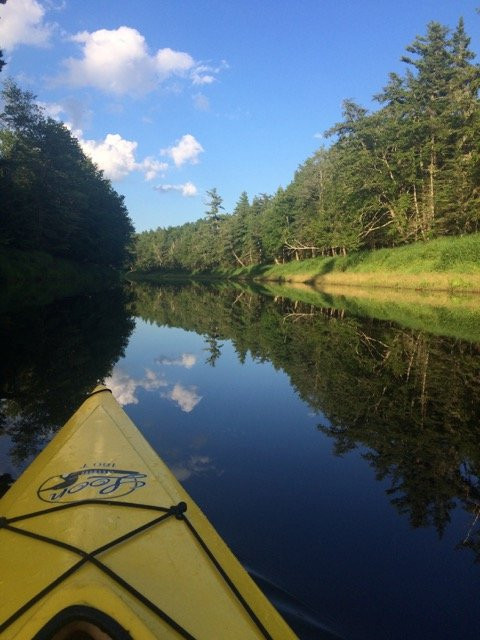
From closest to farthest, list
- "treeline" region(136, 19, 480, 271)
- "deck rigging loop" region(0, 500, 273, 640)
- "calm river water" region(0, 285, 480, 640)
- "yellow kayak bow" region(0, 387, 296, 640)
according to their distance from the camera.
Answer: "yellow kayak bow" region(0, 387, 296, 640), "deck rigging loop" region(0, 500, 273, 640), "calm river water" region(0, 285, 480, 640), "treeline" region(136, 19, 480, 271)

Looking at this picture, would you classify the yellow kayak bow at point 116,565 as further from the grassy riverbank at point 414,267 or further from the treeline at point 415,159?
the treeline at point 415,159

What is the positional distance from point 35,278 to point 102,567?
1114 inches

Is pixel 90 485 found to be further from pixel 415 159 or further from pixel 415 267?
pixel 415 159

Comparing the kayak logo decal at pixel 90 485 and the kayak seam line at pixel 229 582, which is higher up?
the kayak logo decal at pixel 90 485

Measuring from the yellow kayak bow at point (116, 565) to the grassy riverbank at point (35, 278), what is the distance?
16391mm

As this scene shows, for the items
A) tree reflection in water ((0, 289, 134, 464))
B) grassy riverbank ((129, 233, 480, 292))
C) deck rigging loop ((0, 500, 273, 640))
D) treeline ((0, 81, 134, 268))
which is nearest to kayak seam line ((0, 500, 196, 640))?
deck rigging loop ((0, 500, 273, 640))

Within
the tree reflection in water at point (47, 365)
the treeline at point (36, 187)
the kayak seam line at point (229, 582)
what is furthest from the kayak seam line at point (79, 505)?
the treeline at point (36, 187)

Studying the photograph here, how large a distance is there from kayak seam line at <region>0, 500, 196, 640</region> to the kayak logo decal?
0.42ft

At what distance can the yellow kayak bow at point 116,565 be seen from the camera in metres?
1.71

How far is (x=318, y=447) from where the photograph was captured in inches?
233

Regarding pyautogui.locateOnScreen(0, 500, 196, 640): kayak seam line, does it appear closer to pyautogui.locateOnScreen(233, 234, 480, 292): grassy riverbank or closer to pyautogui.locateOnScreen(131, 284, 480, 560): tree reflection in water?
pyautogui.locateOnScreen(131, 284, 480, 560): tree reflection in water

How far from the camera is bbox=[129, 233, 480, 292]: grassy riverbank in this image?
83.7 ft

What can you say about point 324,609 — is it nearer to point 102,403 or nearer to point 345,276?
point 102,403

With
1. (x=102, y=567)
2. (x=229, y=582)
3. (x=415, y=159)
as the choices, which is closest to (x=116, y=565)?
(x=102, y=567)
